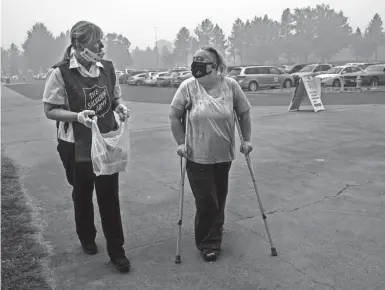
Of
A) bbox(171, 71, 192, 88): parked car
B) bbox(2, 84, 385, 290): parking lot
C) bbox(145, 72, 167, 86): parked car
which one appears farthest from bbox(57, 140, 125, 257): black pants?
bbox(145, 72, 167, 86): parked car

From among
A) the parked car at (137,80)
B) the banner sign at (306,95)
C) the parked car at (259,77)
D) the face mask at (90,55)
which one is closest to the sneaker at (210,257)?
the face mask at (90,55)

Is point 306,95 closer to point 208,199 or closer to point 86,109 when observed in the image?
point 208,199

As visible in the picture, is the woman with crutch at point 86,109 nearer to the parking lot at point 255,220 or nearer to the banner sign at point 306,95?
Answer: the parking lot at point 255,220

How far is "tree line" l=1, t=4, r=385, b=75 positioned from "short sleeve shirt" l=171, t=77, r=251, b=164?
9421 centimetres

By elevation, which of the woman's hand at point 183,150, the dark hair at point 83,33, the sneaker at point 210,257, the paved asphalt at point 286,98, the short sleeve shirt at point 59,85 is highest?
the dark hair at point 83,33

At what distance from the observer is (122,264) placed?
3543 mm

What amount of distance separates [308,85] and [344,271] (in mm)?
11612

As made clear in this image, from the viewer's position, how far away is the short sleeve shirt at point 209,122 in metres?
3.67

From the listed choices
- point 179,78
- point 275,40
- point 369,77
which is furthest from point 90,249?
point 275,40

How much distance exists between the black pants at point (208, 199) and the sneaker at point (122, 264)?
65 cm

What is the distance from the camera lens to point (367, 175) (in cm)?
624

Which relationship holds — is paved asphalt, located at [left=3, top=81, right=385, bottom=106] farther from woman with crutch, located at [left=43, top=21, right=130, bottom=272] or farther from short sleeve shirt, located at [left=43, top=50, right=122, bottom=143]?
short sleeve shirt, located at [left=43, top=50, right=122, bottom=143]

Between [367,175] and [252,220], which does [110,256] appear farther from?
[367,175]

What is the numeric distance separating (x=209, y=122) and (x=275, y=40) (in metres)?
106
